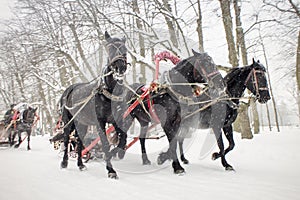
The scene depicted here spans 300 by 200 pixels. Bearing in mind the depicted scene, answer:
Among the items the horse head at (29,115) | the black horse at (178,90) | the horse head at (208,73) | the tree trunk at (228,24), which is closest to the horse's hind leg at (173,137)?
the black horse at (178,90)

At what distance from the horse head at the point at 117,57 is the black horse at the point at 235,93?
6.05 ft

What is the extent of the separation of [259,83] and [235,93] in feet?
1.88

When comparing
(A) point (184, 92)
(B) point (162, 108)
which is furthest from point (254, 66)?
(B) point (162, 108)

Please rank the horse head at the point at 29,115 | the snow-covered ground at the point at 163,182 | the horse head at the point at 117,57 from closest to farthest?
1. the snow-covered ground at the point at 163,182
2. the horse head at the point at 117,57
3. the horse head at the point at 29,115

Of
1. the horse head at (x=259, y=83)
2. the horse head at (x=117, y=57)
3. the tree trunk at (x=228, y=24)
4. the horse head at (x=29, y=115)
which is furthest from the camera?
the horse head at (x=29, y=115)

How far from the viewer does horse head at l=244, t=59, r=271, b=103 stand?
5262mm

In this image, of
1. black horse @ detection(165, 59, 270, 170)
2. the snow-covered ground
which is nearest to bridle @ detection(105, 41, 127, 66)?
black horse @ detection(165, 59, 270, 170)

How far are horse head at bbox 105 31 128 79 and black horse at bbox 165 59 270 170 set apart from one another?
184 centimetres

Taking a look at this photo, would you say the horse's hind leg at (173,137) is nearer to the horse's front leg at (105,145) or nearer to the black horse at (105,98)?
the black horse at (105,98)

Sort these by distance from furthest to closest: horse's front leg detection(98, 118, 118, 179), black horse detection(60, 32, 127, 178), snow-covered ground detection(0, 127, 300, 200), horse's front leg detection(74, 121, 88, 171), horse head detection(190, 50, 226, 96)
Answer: horse's front leg detection(74, 121, 88, 171), horse head detection(190, 50, 226, 96), horse's front leg detection(98, 118, 118, 179), black horse detection(60, 32, 127, 178), snow-covered ground detection(0, 127, 300, 200)

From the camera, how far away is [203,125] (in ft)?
19.2

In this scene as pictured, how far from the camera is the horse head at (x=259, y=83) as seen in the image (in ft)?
17.3

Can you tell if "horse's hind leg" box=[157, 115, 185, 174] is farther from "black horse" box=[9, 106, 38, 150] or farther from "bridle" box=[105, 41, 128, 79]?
"black horse" box=[9, 106, 38, 150]

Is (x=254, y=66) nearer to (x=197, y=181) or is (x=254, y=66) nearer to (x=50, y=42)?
(x=197, y=181)
